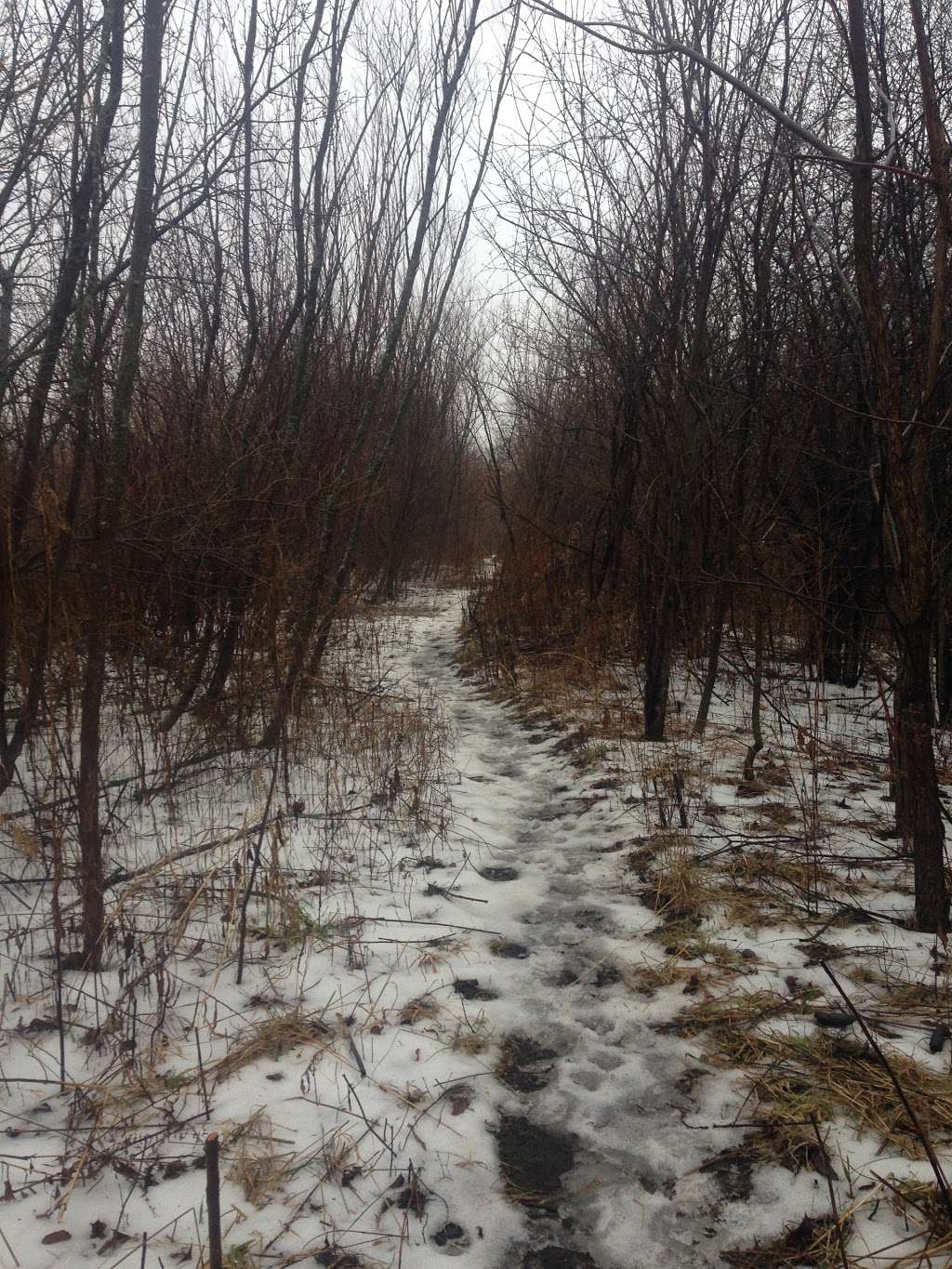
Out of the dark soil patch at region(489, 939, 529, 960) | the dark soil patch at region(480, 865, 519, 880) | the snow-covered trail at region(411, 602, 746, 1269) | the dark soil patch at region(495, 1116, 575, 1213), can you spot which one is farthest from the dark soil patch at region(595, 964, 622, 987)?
the dark soil patch at region(480, 865, 519, 880)

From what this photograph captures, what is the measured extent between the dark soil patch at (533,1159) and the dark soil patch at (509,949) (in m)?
0.76

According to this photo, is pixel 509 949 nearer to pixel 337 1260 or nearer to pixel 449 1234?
pixel 449 1234

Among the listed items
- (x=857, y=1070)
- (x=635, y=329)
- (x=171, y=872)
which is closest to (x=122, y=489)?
(x=171, y=872)

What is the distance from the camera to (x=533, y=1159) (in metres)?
1.94

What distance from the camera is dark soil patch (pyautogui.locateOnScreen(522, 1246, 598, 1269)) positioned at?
65.1 inches

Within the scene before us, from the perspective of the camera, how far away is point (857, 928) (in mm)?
2781

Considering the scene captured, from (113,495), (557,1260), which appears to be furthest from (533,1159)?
(113,495)

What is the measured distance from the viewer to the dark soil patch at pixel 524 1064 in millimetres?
2195

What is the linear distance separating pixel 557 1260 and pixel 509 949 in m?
1.22

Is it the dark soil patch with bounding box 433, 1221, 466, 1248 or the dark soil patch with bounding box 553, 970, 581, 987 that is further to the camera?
the dark soil patch with bounding box 553, 970, 581, 987

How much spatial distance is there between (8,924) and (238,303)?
397cm

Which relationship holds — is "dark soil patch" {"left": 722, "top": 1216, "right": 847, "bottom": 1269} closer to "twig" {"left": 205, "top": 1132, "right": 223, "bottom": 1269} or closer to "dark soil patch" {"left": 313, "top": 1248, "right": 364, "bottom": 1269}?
"dark soil patch" {"left": 313, "top": 1248, "right": 364, "bottom": 1269}

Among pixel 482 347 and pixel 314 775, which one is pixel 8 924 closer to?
pixel 314 775

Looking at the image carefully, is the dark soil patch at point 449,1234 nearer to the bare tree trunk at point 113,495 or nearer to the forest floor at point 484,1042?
the forest floor at point 484,1042
